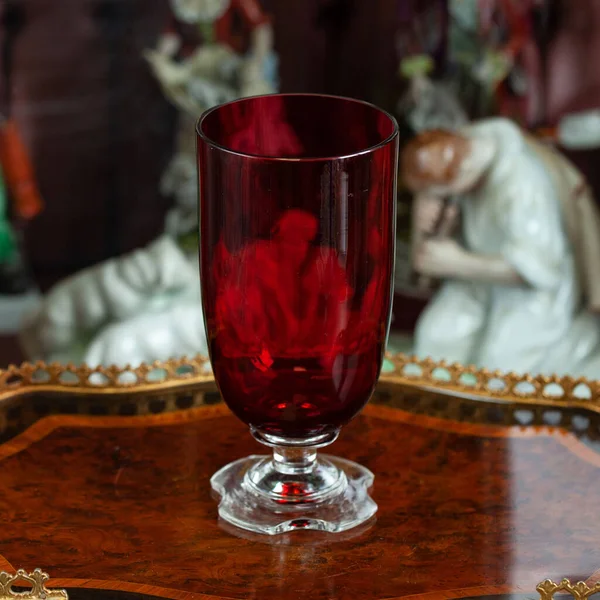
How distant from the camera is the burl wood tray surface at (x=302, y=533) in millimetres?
852

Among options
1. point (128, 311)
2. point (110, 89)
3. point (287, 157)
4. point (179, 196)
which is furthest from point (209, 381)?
point (110, 89)

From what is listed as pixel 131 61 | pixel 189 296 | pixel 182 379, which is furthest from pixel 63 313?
pixel 182 379

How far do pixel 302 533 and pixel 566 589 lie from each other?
18 centimetres

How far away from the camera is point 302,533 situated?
35.4 inches

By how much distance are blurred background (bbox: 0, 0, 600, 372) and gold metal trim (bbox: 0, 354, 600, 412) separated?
1.31m

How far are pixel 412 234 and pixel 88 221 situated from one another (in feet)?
2.93

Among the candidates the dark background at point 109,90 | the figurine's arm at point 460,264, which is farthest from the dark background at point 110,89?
the figurine's arm at point 460,264

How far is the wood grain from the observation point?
85cm

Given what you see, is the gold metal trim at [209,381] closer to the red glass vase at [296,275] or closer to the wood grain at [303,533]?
the wood grain at [303,533]

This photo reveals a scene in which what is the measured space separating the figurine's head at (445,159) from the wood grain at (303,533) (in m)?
1.13

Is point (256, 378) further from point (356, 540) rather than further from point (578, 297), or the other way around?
point (578, 297)

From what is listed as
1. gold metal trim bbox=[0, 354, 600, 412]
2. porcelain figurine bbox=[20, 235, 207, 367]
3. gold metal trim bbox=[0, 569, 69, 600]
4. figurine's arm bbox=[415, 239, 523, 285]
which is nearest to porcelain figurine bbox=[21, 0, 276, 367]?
porcelain figurine bbox=[20, 235, 207, 367]

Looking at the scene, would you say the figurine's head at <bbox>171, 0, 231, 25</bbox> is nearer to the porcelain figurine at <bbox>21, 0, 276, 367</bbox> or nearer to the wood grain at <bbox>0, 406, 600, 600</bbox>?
the porcelain figurine at <bbox>21, 0, 276, 367</bbox>

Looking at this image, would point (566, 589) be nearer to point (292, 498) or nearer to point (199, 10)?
point (292, 498)
